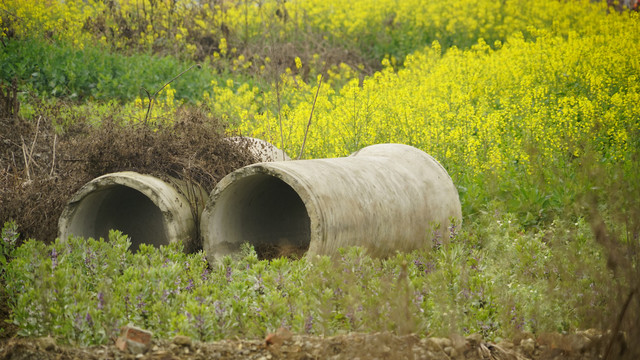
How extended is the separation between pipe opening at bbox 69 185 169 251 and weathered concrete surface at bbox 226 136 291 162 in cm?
100

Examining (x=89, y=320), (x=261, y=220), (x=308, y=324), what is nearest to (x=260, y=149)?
(x=261, y=220)

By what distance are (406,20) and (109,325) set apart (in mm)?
13904

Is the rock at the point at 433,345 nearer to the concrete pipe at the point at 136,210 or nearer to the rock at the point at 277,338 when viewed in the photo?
the rock at the point at 277,338

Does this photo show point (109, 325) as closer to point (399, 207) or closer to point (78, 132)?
point (399, 207)

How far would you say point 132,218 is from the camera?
5969 mm

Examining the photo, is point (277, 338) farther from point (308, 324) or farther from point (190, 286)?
point (190, 286)

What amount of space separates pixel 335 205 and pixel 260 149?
207cm

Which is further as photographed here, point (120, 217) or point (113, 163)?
point (120, 217)

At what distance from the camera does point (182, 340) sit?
2.76 metres

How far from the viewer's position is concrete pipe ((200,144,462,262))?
450 centimetres

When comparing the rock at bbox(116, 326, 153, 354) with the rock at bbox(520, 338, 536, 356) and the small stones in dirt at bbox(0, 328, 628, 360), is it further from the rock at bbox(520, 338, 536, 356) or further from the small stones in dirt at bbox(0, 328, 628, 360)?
the rock at bbox(520, 338, 536, 356)

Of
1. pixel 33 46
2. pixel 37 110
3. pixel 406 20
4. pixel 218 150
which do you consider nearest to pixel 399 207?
pixel 218 150

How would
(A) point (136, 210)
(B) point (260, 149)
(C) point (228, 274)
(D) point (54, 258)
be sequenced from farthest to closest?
(B) point (260, 149) → (A) point (136, 210) → (C) point (228, 274) → (D) point (54, 258)

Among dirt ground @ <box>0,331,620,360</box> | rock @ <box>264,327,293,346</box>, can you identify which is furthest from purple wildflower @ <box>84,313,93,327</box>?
rock @ <box>264,327,293,346</box>
